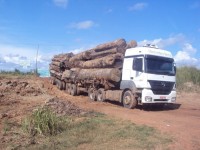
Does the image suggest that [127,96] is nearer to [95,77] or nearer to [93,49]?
[95,77]

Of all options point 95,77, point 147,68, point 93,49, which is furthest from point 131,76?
point 93,49

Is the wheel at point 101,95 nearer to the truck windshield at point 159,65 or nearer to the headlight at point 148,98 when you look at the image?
the headlight at point 148,98

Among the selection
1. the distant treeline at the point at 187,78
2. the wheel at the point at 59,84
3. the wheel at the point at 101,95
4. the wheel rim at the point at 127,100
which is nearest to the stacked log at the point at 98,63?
the wheel at the point at 101,95

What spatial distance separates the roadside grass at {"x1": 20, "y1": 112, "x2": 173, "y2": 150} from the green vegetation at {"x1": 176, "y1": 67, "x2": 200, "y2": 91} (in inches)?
805

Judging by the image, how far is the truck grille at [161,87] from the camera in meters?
17.2

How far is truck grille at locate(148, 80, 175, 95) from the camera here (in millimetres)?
17152

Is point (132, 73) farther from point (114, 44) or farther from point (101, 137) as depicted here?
point (101, 137)

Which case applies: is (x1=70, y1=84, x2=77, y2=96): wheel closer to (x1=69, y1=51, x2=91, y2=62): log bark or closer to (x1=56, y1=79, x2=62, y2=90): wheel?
(x1=69, y1=51, x2=91, y2=62): log bark

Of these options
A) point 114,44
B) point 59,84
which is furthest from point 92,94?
point 59,84

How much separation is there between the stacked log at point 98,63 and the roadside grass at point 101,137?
7308 millimetres

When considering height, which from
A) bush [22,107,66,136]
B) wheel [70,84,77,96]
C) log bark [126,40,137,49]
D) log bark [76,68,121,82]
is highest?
log bark [126,40,137,49]

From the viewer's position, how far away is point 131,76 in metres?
17.8

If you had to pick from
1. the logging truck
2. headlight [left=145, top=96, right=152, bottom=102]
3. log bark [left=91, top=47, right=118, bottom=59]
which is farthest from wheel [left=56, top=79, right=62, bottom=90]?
headlight [left=145, top=96, right=152, bottom=102]

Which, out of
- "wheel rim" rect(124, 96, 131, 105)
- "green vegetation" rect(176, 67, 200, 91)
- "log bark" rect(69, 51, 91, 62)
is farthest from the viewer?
"green vegetation" rect(176, 67, 200, 91)
